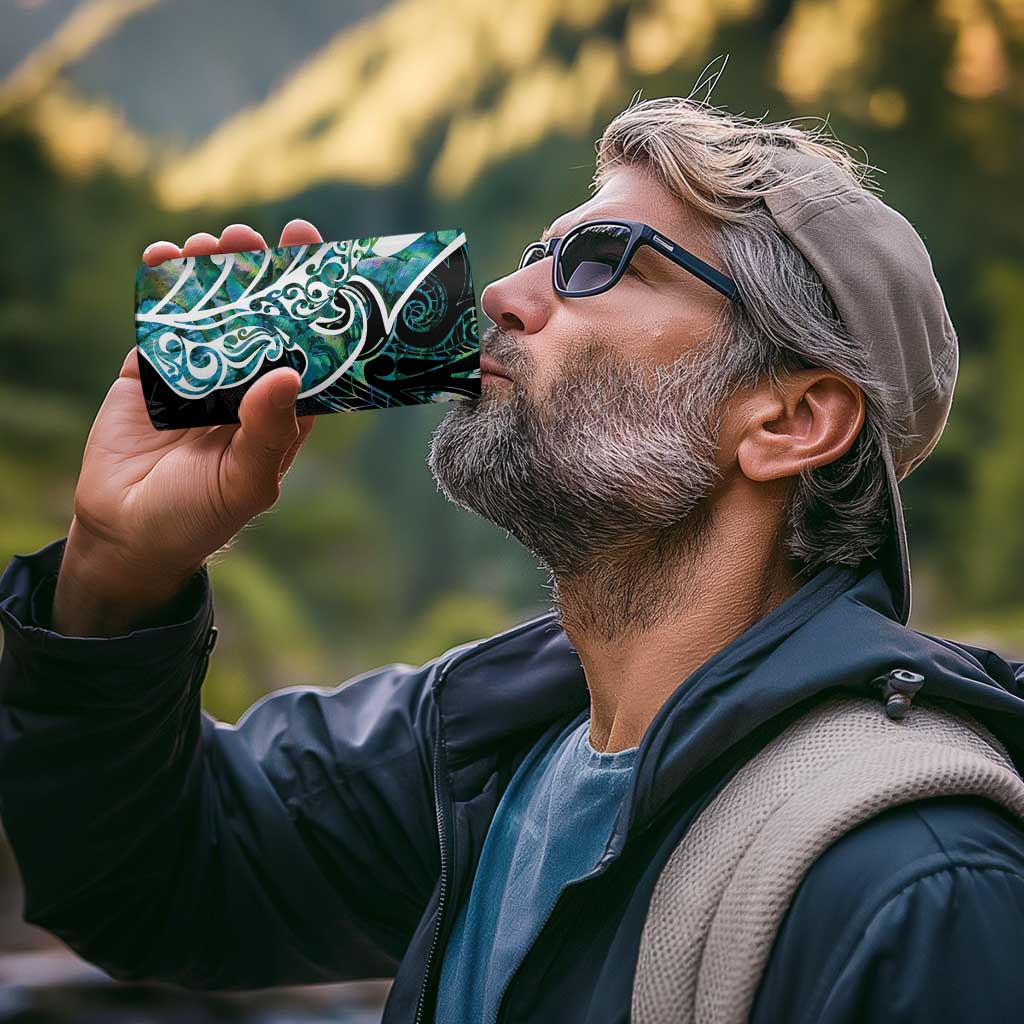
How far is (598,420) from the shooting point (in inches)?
54.6

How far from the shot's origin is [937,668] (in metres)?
1.12

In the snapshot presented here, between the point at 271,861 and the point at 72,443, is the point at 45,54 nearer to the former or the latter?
the point at 72,443

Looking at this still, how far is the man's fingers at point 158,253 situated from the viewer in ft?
4.35

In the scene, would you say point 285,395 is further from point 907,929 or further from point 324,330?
point 907,929

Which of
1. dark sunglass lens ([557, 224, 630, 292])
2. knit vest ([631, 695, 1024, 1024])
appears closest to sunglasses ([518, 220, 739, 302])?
dark sunglass lens ([557, 224, 630, 292])

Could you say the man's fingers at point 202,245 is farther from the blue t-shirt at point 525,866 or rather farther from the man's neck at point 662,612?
the blue t-shirt at point 525,866

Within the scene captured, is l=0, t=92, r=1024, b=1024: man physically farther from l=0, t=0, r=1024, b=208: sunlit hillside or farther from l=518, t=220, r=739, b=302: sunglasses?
l=0, t=0, r=1024, b=208: sunlit hillside

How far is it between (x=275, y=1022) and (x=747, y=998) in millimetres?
2401

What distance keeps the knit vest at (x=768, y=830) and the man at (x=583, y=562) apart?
58 millimetres

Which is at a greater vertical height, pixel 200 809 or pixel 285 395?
pixel 285 395

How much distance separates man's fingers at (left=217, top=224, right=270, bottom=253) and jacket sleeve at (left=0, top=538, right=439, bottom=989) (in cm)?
40

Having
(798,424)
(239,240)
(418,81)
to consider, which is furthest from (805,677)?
(418,81)

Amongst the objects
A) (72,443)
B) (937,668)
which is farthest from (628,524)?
(72,443)

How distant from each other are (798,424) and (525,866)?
2.00 feet
